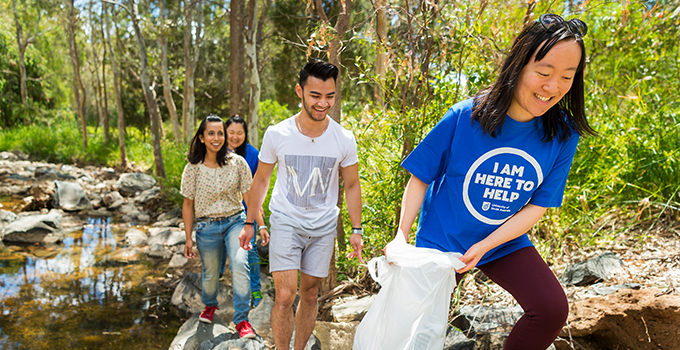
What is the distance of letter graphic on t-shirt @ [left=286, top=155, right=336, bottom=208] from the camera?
2684mm

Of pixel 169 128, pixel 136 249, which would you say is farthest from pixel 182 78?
pixel 136 249

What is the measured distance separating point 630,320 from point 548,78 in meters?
1.79

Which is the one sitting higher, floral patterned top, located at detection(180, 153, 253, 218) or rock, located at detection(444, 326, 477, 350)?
floral patterned top, located at detection(180, 153, 253, 218)

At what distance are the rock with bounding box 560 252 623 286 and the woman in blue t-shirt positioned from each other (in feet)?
5.89

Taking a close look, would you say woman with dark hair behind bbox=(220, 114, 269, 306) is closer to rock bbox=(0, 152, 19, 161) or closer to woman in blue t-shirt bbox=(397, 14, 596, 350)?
woman in blue t-shirt bbox=(397, 14, 596, 350)

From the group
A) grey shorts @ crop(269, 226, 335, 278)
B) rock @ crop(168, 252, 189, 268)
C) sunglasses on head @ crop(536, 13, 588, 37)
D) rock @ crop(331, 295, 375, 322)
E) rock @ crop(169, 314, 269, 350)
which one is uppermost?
sunglasses on head @ crop(536, 13, 588, 37)

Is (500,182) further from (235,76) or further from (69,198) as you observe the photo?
(69,198)

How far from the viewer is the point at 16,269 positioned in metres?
5.90

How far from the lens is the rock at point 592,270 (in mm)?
3391

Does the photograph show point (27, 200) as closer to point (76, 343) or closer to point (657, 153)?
point (76, 343)

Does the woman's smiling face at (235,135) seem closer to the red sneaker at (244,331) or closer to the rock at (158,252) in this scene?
the red sneaker at (244,331)

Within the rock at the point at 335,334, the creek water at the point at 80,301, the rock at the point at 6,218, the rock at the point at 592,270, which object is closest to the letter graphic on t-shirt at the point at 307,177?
the rock at the point at 335,334

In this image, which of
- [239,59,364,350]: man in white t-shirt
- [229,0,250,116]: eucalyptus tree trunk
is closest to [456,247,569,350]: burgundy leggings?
[239,59,364,350]: man in white t-shirt

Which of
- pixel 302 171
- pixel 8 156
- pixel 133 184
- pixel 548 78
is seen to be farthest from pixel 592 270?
pixel 8 156
